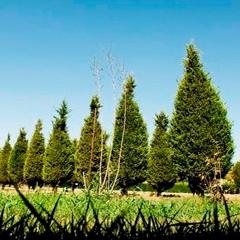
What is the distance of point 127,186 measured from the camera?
27.9 metres

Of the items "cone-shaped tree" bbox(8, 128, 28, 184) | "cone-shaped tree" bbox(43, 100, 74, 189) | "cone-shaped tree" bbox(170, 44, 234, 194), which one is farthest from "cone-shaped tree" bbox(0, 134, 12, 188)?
"cone-shaped tree" bbox(170, 44, 234, 194)

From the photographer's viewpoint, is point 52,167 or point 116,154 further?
point 52,167

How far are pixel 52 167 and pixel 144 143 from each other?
9126mm

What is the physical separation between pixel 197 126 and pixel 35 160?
61.9ft

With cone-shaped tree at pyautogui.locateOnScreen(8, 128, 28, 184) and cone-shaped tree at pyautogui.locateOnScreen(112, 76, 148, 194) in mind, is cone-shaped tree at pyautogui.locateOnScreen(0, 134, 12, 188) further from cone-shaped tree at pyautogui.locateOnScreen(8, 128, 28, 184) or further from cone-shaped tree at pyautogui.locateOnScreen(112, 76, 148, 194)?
cone-shaped tree at pyautogui.locateOnScreen(112, 76, 148, 194)


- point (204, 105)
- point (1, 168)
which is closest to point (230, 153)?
point (204, 105)

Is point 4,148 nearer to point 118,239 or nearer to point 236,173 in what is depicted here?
point 236,173

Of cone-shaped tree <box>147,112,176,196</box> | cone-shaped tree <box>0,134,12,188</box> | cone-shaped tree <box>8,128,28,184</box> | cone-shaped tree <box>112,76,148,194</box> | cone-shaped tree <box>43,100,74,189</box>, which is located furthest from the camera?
cone-shaped tree <box>0,134,12,188</box>

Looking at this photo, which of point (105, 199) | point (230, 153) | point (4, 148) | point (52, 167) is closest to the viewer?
point (105, 199)

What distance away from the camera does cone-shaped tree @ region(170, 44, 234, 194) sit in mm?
21656

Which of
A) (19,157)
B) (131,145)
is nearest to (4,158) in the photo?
(19,157)

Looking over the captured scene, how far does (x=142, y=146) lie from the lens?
94.3 ft

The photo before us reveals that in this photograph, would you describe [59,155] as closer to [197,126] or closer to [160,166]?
[160,166]

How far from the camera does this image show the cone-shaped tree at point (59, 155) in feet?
104
